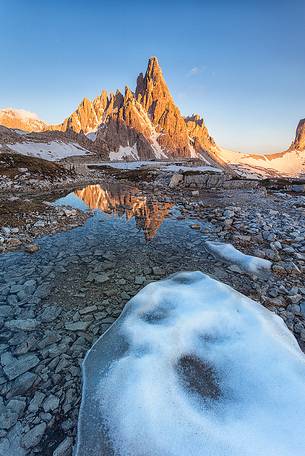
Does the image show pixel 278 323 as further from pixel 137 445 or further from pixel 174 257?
pixel 174 257

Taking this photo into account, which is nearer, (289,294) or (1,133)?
(289,294)

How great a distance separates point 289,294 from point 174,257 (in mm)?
3807

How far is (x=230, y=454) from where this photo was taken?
2.55m

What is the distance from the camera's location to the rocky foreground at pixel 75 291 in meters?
3.31

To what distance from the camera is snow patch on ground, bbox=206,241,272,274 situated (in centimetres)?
781

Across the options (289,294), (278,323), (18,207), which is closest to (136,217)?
(18,207)

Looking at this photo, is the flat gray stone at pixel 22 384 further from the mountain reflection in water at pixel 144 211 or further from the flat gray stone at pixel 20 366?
the mountain reflection in water at pixel 144 211

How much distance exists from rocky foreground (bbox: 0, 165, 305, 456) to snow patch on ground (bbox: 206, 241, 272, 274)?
0.92 ft

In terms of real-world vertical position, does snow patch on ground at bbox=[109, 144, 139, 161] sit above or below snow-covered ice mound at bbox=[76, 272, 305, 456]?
below

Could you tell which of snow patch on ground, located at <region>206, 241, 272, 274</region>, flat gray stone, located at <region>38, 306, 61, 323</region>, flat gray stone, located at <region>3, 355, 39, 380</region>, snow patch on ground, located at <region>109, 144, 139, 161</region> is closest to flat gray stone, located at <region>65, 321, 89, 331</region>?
flat gray stone, located at <region>38, 306, 61, 323</region>

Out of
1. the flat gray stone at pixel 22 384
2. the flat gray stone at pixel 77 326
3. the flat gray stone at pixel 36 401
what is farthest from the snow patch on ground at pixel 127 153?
the flat gray stone at pixel 36 401

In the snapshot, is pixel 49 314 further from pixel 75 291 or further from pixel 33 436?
pixel 33 436

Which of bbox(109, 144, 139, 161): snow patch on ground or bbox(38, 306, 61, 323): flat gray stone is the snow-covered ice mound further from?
bbox(109, 144, 139, 161): snow patch on ground

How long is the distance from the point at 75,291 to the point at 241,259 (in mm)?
5761
